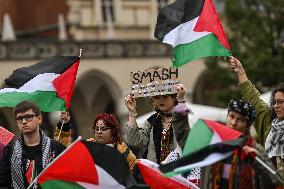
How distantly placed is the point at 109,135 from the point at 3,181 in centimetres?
132

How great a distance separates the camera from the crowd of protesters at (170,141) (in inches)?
258

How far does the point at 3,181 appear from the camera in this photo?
7.19m

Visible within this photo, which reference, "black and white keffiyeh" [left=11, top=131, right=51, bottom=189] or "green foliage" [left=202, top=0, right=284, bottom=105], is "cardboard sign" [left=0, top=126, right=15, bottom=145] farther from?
"green foliage" [left=202, top=0, right=284, bottom=105]

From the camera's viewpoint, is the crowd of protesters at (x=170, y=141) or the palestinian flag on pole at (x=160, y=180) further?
the palestinian flag on pole at (x=160, y=180)

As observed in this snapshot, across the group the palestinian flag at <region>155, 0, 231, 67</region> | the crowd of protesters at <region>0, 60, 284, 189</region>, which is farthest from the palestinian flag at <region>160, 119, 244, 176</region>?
the palestinian flag at <region>155, 0, 231, 67</region>

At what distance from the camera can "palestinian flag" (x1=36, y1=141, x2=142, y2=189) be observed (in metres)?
6.95

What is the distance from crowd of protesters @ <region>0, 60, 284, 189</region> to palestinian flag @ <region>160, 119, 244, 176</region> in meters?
0.08

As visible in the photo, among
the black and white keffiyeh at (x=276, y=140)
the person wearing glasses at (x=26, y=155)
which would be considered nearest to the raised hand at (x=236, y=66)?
the black and white keffiyeh at (x=276, y=140)

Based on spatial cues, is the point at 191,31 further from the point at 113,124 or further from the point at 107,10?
the point at 107,10

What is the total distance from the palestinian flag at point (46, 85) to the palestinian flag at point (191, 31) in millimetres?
1003

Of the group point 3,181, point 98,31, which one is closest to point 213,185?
point 3,181

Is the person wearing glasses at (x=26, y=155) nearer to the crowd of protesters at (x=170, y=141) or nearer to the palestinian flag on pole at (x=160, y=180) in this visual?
the crowd of protesters at (x=170, y=141)

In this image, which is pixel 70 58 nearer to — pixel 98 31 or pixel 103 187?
pixel 103 187

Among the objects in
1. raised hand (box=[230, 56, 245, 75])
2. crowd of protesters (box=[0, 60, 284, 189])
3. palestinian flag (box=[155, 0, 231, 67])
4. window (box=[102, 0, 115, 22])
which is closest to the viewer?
crowd of protesters (box=[0, 60, 284, 189])
